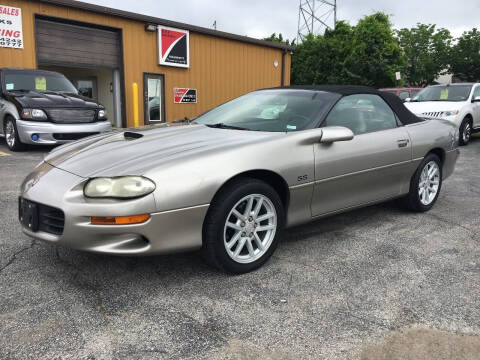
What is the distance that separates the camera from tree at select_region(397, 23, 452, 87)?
3612cm

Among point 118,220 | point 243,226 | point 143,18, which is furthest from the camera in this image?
point 143,18

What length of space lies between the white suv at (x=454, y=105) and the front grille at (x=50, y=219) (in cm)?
874

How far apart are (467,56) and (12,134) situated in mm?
36570

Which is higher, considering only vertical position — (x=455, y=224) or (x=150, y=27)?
(x=150, y=27)

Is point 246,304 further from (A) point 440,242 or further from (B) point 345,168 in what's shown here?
(A) point 440,242

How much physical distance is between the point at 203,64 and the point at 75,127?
25.5 ft

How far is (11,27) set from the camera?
10.6 m

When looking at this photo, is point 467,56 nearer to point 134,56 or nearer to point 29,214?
point 134,56

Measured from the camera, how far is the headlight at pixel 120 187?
2.38 m

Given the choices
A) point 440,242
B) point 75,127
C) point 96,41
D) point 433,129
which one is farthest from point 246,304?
point 96,41

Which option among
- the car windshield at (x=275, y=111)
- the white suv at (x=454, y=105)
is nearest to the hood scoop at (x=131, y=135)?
the car windshield at (x=275, y=111)

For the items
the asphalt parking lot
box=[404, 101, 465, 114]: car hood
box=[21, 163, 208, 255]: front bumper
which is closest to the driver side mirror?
the asphalt parking lot

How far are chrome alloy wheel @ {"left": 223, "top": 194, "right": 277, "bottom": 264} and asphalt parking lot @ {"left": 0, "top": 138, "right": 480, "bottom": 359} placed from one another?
145 millimetres

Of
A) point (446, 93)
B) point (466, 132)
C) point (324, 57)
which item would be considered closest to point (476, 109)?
point (466, 132)
